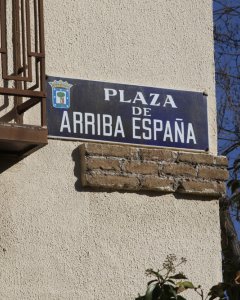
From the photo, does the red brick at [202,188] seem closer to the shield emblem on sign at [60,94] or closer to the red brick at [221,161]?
the red brick at [221,161]

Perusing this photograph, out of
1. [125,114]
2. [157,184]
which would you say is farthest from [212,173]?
[125,114]

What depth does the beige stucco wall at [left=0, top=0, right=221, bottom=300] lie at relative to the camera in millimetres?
7656

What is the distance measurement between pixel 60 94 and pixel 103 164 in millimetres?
494

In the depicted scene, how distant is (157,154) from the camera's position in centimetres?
809

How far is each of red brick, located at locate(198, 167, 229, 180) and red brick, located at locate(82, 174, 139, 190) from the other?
0.47 m

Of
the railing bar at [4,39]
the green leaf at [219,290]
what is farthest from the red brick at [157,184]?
the green leaf at [219,290]

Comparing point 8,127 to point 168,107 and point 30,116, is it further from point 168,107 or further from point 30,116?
point 168,107

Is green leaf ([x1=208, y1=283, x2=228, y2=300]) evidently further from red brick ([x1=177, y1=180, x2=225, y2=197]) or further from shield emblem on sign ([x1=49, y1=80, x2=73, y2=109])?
shield emblem on sign ([x1=49, y1=80, x2=73, y2=109])

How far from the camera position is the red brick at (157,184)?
804 centimetres

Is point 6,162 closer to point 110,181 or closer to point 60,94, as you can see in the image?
point 60,94

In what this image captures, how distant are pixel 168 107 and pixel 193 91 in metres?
0.24

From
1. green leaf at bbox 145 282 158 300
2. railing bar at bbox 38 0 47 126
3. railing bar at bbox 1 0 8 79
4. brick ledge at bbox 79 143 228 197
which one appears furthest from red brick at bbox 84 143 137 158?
green leaf at bbox 145 282 158 300

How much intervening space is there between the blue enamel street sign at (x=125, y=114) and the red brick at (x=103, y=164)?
0.13 metres

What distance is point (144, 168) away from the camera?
8.05 m
